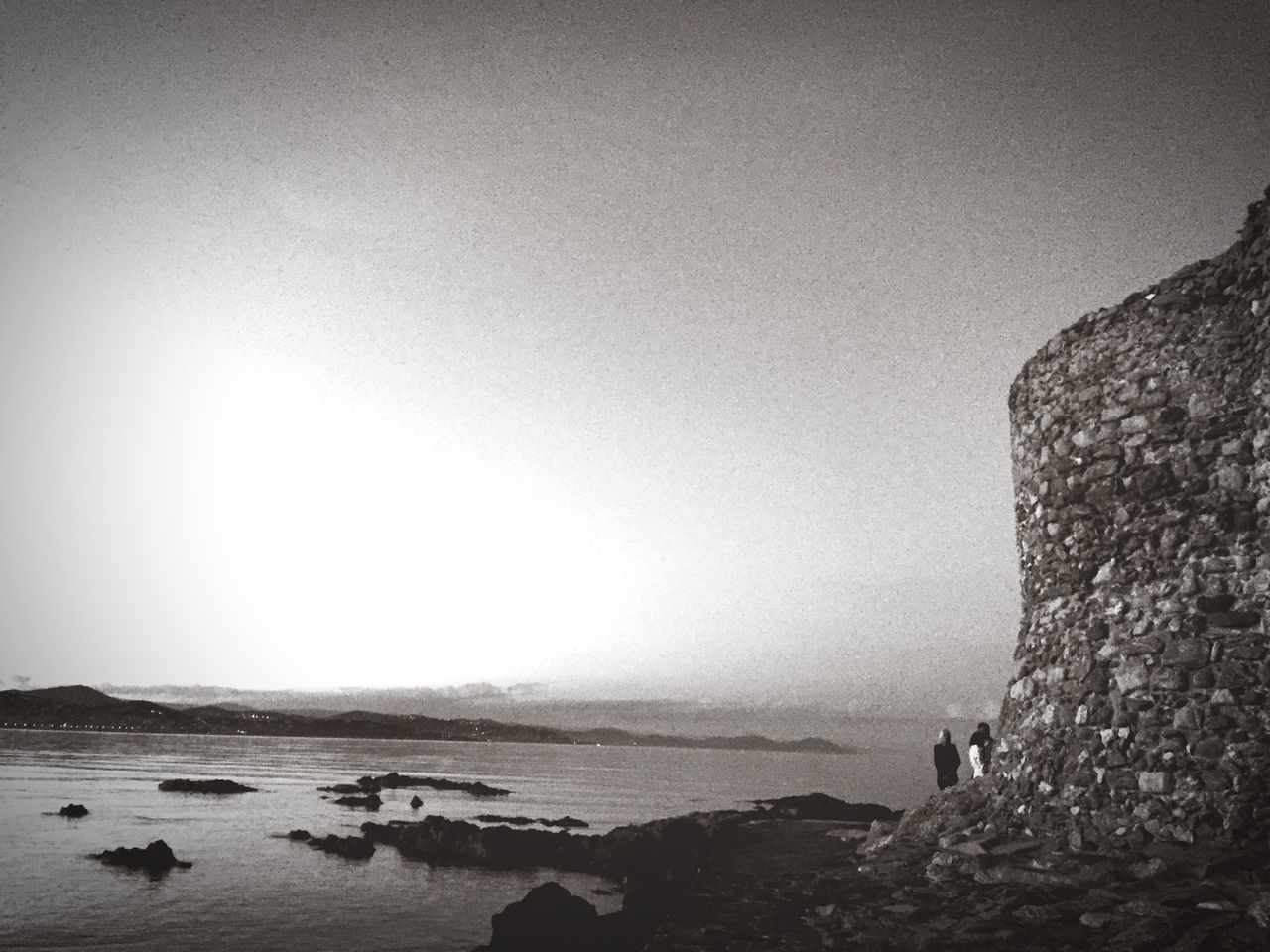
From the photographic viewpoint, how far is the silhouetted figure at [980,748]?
43.6 ft

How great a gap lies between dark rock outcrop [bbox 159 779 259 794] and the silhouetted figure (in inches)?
2308

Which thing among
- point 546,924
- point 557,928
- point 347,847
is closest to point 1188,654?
point 557,928

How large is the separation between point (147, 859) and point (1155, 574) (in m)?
30.5

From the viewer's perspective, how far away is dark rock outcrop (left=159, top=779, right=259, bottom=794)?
56000 mm

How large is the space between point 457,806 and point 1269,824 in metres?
55.3

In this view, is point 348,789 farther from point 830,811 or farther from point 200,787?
point 830,811

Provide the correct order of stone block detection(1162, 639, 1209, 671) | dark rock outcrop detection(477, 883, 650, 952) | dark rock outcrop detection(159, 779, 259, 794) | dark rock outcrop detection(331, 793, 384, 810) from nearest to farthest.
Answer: stone block detection(1162, 639, 1209, 671) → dark rock outcrop detection(477, 883, 650, 952) → dark rock outcrop detection(331, 793, 384, 810) → dark rock outcrop detection(159, 779, 259, 794)

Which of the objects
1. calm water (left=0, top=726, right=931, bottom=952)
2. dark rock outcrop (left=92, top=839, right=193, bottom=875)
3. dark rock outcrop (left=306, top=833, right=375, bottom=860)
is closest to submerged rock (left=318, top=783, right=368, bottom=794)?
calm water (left=0, top=726, right=931, bottom=952)

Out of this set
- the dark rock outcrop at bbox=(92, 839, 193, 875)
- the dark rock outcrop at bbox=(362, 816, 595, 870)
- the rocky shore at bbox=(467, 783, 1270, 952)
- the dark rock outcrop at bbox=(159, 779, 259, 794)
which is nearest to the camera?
the rocky shore at bbox=(467, 783, 1270, 952)

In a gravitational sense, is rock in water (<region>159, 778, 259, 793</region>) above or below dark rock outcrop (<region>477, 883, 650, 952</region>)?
below

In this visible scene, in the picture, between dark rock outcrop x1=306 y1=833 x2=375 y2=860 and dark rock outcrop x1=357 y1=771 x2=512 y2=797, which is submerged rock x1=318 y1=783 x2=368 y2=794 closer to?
dark rock outcrop x1=357 y1=771 x2=512 y2=797

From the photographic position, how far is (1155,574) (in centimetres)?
859

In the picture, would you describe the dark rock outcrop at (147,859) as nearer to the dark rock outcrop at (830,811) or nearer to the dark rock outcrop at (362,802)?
the dark rock outcrop at (830,811)

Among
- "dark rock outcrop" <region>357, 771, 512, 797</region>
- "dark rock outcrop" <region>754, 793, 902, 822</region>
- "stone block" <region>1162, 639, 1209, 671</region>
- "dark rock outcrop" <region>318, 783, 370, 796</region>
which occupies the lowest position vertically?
"dark rock outcrop" <region>357, 771, 512, 797</region>
